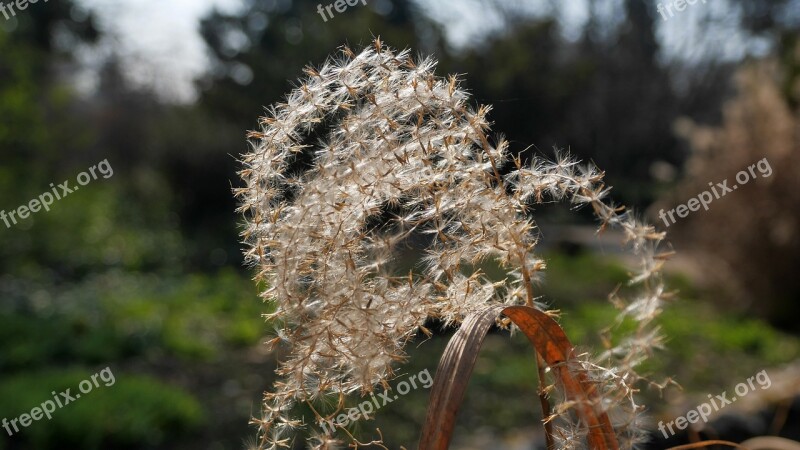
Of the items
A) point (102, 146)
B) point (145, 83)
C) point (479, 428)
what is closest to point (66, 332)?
point (479, 428)

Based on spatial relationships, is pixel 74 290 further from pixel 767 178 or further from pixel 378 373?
pixel 378 373

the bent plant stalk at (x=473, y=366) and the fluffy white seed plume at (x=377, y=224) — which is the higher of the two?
the fluffy white seed plume at (x=377, y=224)
